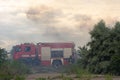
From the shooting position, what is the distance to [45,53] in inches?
1690

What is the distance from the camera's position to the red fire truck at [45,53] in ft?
140

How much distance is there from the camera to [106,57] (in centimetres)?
2733

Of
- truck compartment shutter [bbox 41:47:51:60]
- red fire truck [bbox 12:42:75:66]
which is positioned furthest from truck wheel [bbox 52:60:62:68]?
truck compartment shutter [bbox 41:47:51:60]

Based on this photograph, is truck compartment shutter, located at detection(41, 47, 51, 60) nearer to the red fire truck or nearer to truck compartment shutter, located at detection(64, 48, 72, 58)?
the red fire truck

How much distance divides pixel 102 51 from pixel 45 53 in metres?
16.1

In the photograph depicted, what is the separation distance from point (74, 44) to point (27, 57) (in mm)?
6213

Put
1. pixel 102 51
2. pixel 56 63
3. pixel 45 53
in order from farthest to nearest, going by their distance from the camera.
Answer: pixel 56 63 → pixel 45 53 → pixel 102 51

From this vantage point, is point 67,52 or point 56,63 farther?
point 56,63

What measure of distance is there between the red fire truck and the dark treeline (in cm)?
1218

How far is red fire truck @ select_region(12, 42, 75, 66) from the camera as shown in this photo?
42.8 m

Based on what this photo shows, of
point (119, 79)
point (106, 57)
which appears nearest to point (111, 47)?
point (106, 57)

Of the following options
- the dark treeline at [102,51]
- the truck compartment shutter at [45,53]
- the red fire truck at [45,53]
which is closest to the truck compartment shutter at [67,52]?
the red fire truck at [45,53]

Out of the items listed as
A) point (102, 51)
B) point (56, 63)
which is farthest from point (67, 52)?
point (102, 51)

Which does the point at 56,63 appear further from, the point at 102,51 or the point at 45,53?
the point at 102,51
